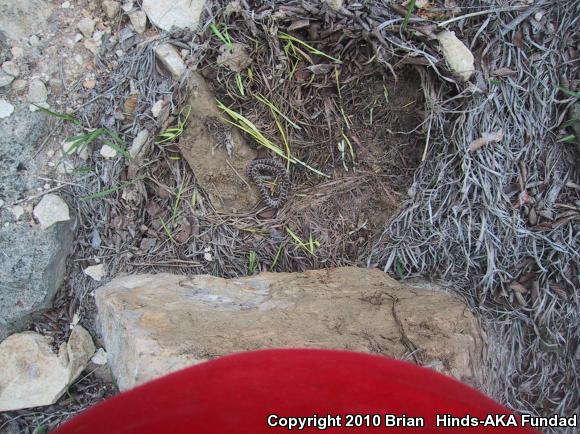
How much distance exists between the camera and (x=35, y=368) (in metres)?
1.89

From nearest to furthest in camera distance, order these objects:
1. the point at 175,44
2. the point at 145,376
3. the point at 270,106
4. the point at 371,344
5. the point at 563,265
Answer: the point at 145,376
the point at 371,344
the point at 563,265
the point at 175,44
the point at 270,106

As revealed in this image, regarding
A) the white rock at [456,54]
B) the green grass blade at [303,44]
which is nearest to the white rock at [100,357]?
the green grass blade at [303,44]

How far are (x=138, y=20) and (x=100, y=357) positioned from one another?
147cm

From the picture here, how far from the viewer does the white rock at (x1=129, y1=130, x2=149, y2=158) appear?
1965 millimetres

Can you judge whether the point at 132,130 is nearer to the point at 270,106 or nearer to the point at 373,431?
the point at 270,106

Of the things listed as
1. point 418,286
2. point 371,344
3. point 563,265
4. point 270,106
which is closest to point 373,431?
point 371,344

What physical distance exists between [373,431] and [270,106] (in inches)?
60.2

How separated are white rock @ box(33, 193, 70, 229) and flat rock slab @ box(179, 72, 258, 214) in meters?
0.56

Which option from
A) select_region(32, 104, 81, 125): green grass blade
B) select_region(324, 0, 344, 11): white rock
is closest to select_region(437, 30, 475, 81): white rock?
select_region(324, 0, 344, 11): white rock

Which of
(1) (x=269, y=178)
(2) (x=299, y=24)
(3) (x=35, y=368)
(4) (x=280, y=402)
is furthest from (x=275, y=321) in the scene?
(2) (x=299, y=24)

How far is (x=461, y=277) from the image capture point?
6.26 ft

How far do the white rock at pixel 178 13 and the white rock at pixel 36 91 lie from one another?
1.79 ft

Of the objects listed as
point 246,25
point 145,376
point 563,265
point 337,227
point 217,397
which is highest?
point 246,25

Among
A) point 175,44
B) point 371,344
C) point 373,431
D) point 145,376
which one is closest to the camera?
point 373,431
